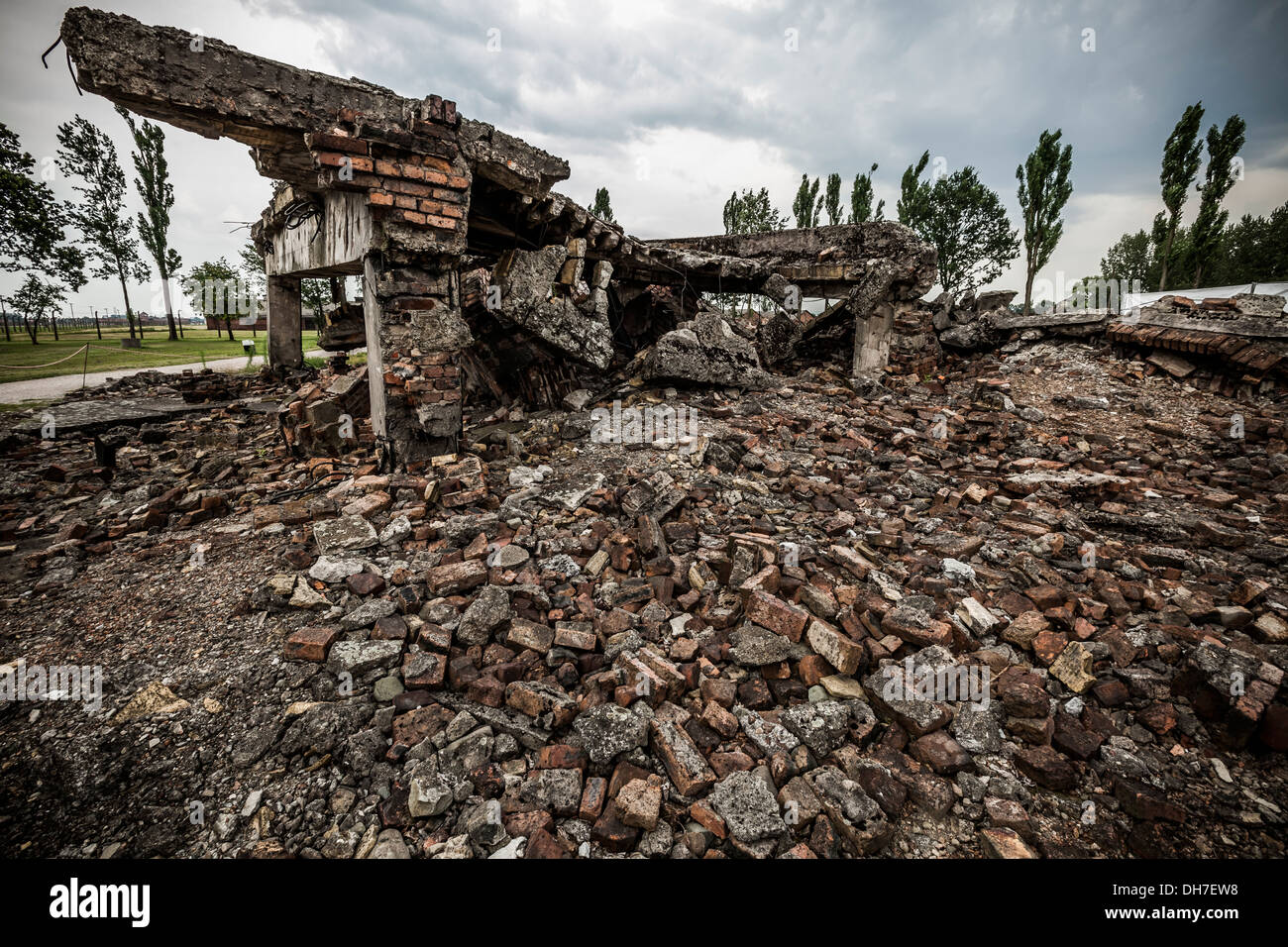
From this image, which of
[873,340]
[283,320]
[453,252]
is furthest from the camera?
[283,320]

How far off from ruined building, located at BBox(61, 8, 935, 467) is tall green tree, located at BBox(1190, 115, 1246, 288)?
18025mm

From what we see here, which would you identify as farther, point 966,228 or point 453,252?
point 966,228

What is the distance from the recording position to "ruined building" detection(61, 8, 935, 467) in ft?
11.4

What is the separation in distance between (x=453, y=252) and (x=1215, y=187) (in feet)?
85.2

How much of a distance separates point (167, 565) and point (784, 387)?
6867mm

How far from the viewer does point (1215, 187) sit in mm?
16609

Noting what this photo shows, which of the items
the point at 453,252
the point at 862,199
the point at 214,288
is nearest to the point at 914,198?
the point at 862,199

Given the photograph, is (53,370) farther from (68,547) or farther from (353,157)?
(353,157)

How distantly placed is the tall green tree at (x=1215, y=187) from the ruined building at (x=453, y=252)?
18025mm

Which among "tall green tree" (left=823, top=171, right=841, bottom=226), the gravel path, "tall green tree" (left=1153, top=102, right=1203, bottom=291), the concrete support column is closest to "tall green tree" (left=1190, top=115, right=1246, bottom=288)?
"tall green tree" (left=1153, top=102, right=1203, bottom=291)

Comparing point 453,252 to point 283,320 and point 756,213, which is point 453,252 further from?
point 756,213

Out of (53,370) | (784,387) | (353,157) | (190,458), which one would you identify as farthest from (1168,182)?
(53,370)

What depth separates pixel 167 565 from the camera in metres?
3.23

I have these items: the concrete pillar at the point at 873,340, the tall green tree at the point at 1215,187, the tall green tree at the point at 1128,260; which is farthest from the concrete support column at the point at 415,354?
the tall green tree at the point at 1128,260
